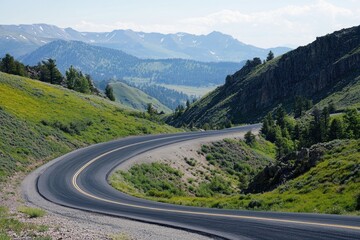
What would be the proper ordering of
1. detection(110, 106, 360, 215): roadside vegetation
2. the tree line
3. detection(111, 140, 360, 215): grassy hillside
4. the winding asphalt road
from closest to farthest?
the winding asphalt road, detection(111, 140, 360, 215): grassy hillside, detection(110, 106, 360, 215): roadside vegetation, the tree line

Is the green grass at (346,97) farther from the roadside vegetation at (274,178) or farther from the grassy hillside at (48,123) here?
the grassy hillside at (48,123)

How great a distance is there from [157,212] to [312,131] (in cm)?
6887

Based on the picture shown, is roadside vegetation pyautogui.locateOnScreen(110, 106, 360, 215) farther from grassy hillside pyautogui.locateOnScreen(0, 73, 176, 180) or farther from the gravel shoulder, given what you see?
grassy hillside pyautogui.locateOnScreen(0, 73, 176, 180)

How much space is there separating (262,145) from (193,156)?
28866 millimetres

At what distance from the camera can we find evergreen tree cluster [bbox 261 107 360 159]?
77.6 m

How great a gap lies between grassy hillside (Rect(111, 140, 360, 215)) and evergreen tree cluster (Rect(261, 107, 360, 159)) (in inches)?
881

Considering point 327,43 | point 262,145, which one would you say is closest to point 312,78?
point 327,43

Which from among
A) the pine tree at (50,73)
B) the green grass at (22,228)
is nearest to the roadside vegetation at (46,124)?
the green grass at (22,228)

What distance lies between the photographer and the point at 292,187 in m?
31.1

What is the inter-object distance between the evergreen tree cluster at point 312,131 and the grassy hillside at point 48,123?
2658 cm

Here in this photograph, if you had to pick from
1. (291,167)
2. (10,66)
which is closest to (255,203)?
(291,167)

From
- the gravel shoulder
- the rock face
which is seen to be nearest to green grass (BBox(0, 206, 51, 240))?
the gravel shoulder

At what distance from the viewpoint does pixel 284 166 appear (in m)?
38.5

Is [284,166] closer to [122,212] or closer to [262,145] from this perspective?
[122,212]
